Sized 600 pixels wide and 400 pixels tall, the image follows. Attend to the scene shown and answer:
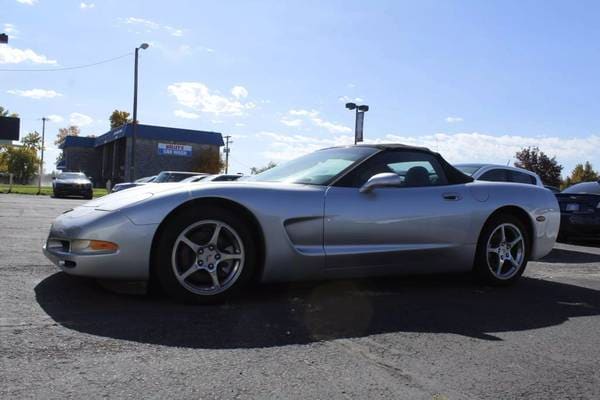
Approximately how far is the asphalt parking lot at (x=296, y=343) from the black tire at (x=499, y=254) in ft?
1.29

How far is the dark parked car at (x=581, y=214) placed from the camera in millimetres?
10211

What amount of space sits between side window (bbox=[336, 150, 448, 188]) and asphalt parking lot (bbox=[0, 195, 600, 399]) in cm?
94

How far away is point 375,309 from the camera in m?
3.93

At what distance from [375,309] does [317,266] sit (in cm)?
53

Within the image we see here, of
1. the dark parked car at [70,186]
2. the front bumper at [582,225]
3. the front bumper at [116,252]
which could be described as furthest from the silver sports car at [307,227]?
the dark parked car at [70,186]

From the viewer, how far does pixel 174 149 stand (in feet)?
178

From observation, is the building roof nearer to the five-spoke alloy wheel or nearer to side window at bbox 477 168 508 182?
side window at bbox 477 168 508 182

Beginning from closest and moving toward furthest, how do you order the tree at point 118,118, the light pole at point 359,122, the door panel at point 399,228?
the door panel at point 399,228
the light pole at point 359,122
the tree at point 118,118

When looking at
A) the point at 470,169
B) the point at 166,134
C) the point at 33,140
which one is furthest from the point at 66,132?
the point at 470,169

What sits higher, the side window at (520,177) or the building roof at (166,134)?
the building roof at (166,134)

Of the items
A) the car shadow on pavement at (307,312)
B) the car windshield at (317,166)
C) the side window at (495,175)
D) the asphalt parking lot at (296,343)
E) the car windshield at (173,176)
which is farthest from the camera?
the car windshield at (173,176)

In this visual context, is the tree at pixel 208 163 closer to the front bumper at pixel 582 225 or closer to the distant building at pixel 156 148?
the distant building at pixel 156 148

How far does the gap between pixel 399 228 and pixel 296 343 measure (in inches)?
68.1

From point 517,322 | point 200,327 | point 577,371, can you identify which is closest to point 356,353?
point 200,327
